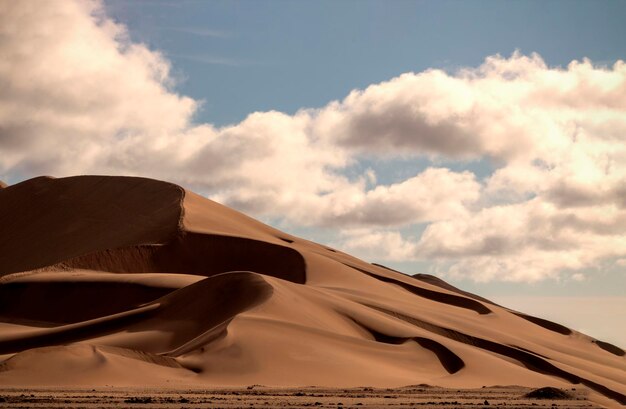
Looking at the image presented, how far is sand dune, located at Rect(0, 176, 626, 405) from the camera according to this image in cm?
3055

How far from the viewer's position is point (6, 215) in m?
69.0

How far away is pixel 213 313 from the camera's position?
39.3 m

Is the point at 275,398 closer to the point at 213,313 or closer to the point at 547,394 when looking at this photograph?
the point at 547,394

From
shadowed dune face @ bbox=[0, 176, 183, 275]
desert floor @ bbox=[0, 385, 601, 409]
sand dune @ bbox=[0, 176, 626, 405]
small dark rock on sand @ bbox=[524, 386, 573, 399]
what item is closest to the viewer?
desert floor @ bbox=[0, 385, 601, 409]

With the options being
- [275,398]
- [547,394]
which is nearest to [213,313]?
[275,398]

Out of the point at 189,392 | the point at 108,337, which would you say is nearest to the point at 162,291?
the point at 108,337

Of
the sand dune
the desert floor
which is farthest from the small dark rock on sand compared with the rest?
the sand dune

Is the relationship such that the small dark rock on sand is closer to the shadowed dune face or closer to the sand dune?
the sand dune

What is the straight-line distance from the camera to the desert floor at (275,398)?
21.0 meters

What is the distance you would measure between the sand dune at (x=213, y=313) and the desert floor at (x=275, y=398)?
2.73 meters

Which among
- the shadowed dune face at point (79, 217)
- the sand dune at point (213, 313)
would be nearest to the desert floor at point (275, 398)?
the sand dune at point (213, 313)

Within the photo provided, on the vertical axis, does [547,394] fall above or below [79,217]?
below

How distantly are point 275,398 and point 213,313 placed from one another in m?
16.1

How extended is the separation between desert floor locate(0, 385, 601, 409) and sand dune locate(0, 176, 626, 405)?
2.73m
